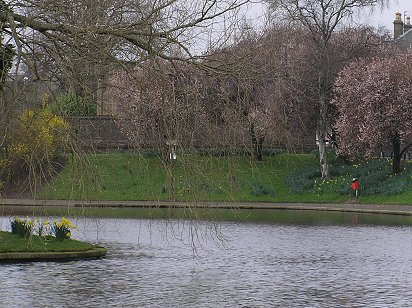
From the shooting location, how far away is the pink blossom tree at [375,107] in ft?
173

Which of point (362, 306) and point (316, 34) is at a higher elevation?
point (316, 34)

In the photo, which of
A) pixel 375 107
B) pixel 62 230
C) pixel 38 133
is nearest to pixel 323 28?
pixel 375 107

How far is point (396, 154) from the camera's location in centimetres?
5322

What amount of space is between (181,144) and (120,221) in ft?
83.7

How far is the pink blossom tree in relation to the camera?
52.9m

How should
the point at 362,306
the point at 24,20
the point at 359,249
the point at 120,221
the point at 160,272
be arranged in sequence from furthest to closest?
1. the point at 120,221
2. the point at 359,249
3. the point at 160,272
4. the point at 362,306
5. the point at 24,20

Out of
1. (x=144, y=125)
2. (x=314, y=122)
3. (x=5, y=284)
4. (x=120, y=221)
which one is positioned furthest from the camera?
(x=314, y=122)

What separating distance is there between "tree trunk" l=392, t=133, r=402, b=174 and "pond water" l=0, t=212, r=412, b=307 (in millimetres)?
20675

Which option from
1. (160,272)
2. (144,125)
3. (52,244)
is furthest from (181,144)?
(52,244)

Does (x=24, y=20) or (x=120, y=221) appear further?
(x=120, y=221)

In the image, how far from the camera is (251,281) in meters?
21.5

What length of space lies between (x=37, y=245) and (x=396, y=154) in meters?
32.4

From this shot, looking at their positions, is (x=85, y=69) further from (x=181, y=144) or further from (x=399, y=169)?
(x=399, y=169)

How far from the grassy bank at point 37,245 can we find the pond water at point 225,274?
69 cm
